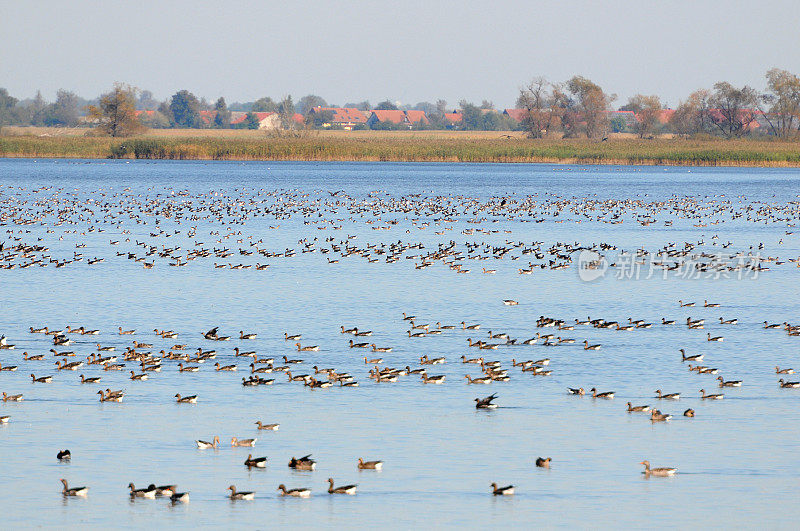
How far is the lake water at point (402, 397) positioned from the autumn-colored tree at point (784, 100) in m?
91.9

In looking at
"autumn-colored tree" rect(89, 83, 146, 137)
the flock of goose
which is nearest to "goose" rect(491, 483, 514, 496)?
the flock of goose

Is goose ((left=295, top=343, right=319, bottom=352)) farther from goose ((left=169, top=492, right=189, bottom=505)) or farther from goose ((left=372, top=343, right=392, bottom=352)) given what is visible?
goose ((left=169, top=492, right=189, bottom=505))

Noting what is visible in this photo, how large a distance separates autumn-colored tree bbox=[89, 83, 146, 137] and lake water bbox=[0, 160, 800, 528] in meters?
88.3

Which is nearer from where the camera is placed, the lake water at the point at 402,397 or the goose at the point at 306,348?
the lake water at the point at 402,397

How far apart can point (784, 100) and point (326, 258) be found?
359ft

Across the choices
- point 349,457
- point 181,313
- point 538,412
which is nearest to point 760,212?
point 181,313

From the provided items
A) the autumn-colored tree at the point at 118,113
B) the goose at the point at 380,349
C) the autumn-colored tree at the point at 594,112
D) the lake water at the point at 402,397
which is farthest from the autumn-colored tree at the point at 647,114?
the goose at the point at 380,349

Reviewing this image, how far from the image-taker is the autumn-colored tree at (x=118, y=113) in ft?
445

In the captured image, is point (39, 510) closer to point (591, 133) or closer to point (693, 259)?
point (693, 259)

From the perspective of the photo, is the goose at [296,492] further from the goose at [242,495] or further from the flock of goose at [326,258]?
the goose at [242,495]

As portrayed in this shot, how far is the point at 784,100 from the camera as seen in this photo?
138 m

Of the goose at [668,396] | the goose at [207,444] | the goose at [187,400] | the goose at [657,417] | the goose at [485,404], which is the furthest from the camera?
the goose at [668,396]

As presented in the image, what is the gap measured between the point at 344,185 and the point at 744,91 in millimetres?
70271

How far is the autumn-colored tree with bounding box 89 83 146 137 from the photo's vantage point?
445 feet
